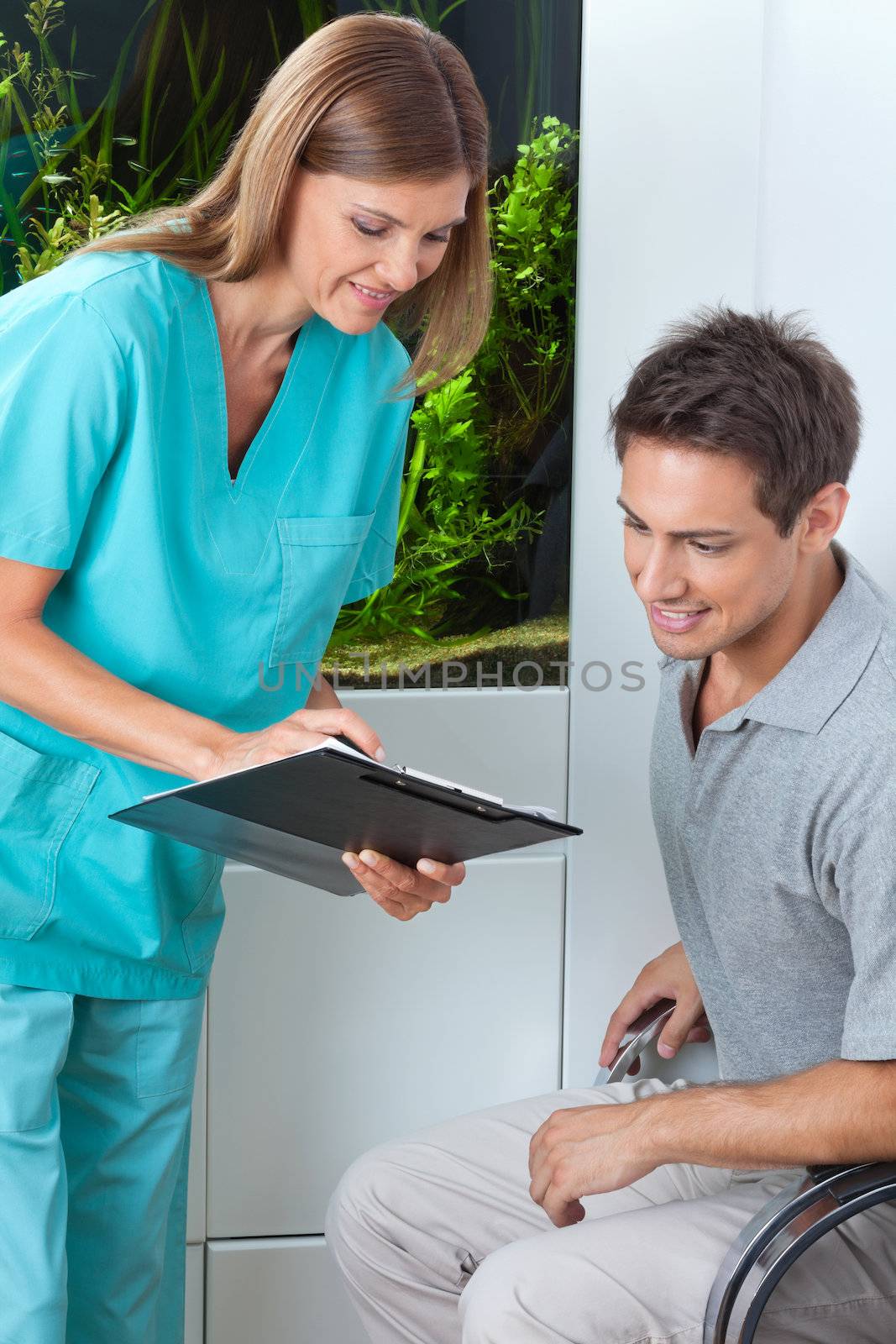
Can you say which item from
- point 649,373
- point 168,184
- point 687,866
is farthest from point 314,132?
point 687,866

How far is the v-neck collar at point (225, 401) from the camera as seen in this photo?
4.95 feet

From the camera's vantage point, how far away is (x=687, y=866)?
1.70m

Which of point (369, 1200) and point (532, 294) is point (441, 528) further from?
point (369, 1200)

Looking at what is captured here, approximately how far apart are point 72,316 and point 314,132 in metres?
0.30

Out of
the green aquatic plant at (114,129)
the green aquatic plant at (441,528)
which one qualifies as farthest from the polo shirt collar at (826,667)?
the green aquatic plant at (114,129)

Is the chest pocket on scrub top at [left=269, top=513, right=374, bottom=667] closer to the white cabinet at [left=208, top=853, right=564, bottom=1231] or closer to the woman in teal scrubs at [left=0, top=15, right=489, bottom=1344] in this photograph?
the woman in teal scrubs at [left=0, top=15, right=489, bottom=1344]

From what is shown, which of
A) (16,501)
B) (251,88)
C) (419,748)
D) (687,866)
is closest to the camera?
(16,501)

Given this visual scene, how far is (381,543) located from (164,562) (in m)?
0.46

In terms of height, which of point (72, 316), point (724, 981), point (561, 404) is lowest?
point (724, 981)

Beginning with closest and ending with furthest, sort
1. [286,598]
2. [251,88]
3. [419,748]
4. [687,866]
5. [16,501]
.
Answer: [16,501], [286,598], [687,866], [251,88], [419,748]

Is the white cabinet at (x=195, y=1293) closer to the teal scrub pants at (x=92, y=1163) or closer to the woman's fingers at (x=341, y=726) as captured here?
the teal scrub pants at (x=92, y=1163)

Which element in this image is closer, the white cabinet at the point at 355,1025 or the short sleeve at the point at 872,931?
the short sleeve at the point at 872,931

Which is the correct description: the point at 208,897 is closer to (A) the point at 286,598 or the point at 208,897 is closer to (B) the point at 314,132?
(A) the point at 286,598

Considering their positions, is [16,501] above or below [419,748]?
above
